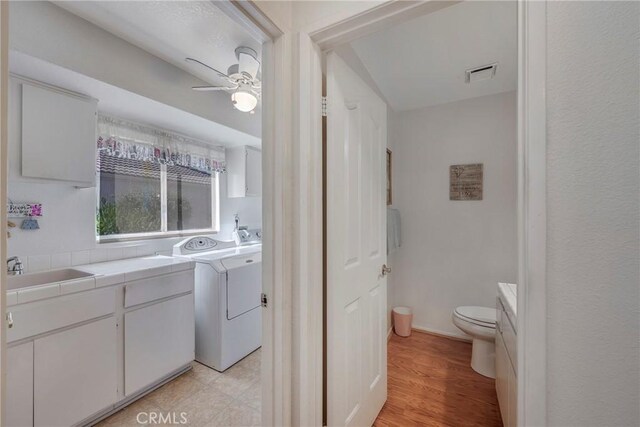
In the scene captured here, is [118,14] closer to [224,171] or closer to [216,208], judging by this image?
[224,171]

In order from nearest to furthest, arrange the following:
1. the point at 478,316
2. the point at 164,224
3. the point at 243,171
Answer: the point at 478,316
the point at 164,224
the point at 243,171

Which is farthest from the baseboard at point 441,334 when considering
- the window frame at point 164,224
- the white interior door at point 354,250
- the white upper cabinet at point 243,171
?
the window frame at point 164,224

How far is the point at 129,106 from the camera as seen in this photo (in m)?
2.08

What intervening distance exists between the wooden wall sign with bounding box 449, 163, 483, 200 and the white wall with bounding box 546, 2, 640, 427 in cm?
207

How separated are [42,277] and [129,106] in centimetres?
133

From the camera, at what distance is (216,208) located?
317 cm

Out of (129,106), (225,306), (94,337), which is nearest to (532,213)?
(225,306)

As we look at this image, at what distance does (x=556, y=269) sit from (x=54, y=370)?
2.29m

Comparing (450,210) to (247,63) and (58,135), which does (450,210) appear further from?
(58,135)

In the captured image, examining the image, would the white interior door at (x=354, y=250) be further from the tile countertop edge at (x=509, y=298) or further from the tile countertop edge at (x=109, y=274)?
the tile countertop edge at (x=109, y=274)

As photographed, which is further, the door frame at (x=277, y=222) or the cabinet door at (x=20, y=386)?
the cabinet door at (x=20, y=386)

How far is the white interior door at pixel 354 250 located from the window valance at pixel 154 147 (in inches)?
78.4

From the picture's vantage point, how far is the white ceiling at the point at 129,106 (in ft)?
5.07

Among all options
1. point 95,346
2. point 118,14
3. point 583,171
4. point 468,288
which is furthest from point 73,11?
point 468,288
